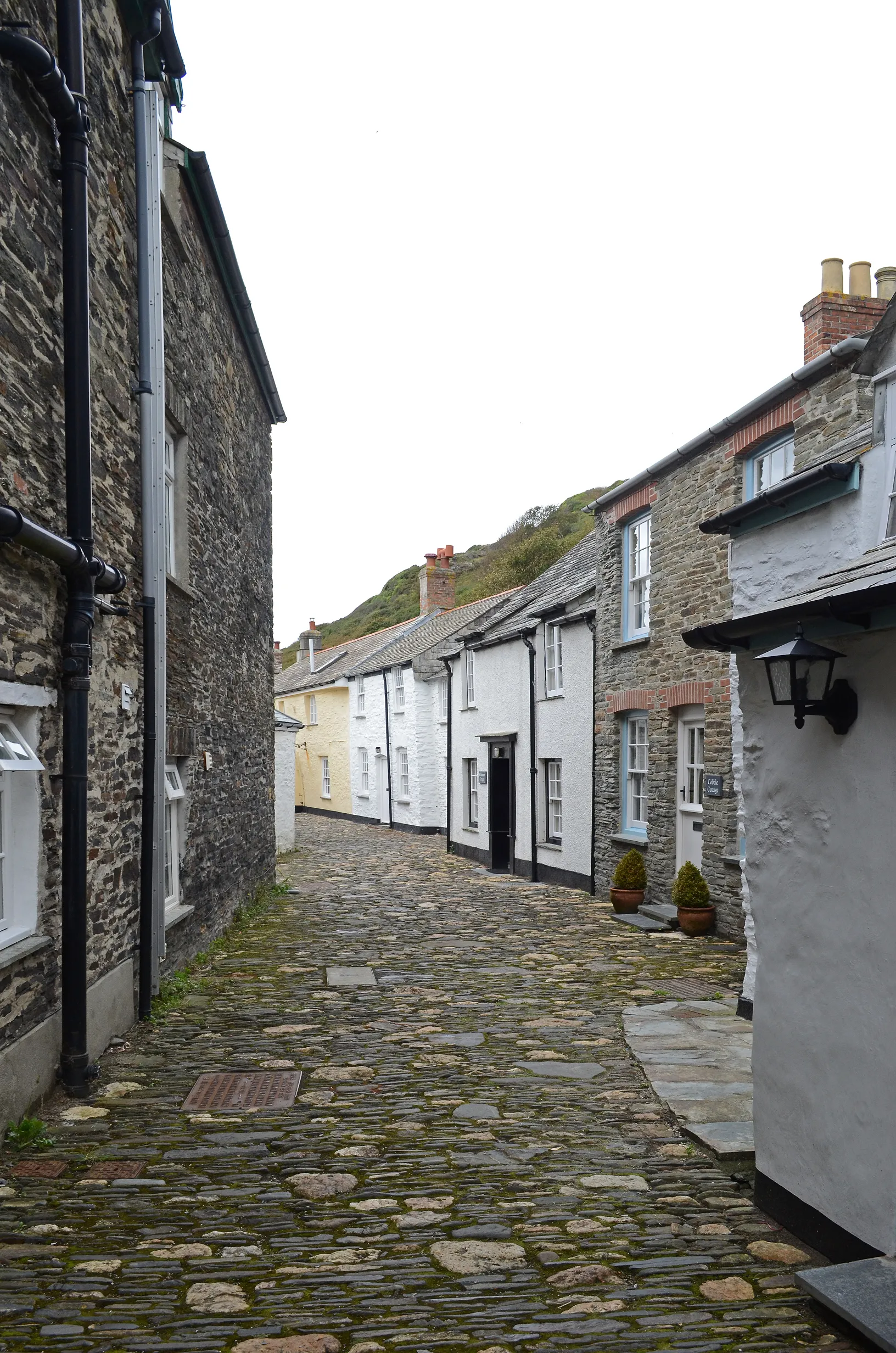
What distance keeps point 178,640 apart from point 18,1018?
5.07 meters

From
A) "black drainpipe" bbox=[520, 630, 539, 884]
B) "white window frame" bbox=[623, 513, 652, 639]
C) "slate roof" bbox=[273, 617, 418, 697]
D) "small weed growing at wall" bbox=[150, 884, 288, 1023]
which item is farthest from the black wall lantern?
"slate roof" bbox=[273, 617, 418, 697]

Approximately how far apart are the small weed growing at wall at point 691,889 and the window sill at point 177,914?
233 inches

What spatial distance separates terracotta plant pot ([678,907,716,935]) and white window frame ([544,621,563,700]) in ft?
21.0

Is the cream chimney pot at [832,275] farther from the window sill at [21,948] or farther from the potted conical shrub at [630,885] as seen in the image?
the window sill at [21,948]

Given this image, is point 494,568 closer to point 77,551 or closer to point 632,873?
point 632,873

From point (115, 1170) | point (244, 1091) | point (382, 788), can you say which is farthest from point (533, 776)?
point (382, 788)

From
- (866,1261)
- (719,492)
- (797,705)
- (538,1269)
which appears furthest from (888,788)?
(719,492)

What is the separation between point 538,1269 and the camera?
439 cm

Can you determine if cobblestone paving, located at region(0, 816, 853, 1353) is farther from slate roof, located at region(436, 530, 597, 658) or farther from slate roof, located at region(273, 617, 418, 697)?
slate roof, located at region(273, 617, 418, 697)

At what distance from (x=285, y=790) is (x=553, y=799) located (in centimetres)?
866

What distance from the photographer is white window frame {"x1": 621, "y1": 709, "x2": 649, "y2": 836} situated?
15.5 meters

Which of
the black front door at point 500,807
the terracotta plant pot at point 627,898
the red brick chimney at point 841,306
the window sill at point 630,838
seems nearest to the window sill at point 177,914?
the terracotta plant pot at point 627,898

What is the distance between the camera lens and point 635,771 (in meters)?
15.8

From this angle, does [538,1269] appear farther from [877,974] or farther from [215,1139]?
[215,1139]
